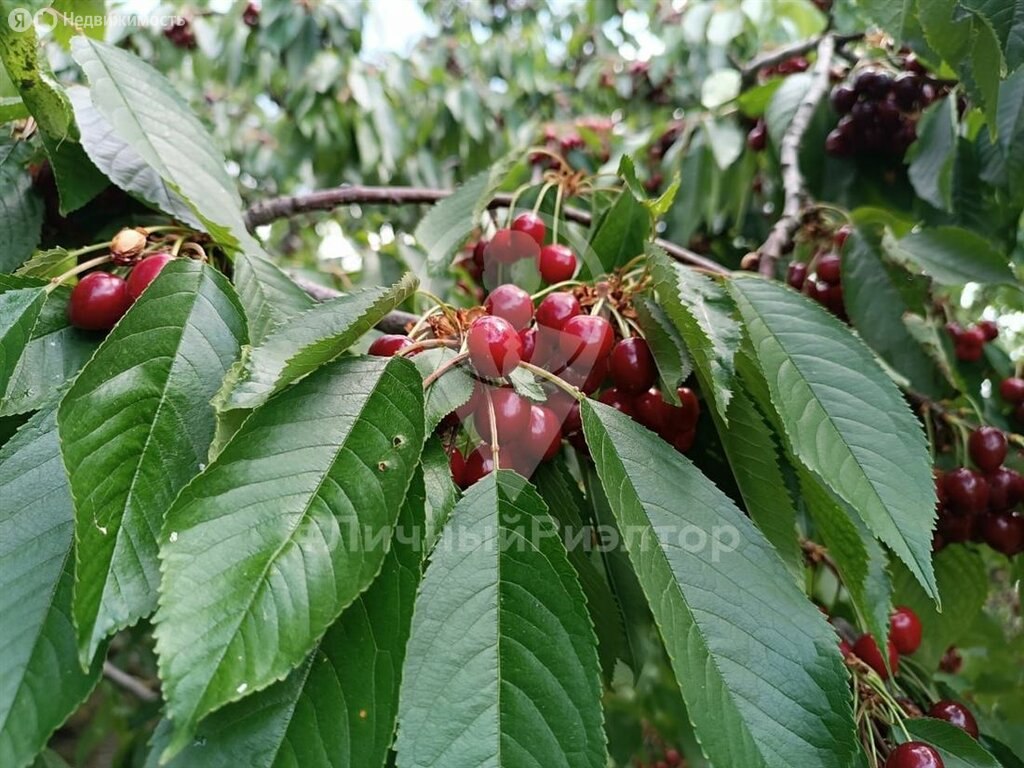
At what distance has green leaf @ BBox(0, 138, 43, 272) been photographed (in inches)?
38.9

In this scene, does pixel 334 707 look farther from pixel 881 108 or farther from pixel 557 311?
pixel 881 108

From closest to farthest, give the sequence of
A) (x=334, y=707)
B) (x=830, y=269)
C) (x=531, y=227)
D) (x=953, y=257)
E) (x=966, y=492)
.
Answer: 1. (x=334, y=707)
2. (x=531, y=227)
3. (x=966, y=492)
4. (x=953, y=257)
5. (x=830, y=269)

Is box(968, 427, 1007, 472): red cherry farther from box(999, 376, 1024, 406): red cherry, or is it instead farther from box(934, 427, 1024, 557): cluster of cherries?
box(999, 376, 1024, 406): red cherry

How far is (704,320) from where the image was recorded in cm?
78

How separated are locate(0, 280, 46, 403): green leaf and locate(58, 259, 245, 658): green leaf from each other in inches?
5.3

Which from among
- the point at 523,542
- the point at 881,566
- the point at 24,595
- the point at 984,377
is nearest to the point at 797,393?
the point at 881,566

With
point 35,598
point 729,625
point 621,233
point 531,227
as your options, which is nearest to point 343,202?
point 531,227

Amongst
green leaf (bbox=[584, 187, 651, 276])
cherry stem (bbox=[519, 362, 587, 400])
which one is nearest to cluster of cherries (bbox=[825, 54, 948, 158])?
green leaf (bbox=[584, 187, 651, 276])

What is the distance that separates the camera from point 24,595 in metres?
0.62

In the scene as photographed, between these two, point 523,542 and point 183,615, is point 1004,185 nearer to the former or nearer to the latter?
point 523,542

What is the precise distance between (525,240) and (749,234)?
156 centimetres

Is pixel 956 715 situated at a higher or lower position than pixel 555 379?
lower

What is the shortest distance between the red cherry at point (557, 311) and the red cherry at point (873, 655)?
57cm

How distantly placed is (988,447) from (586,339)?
84 centimetres
